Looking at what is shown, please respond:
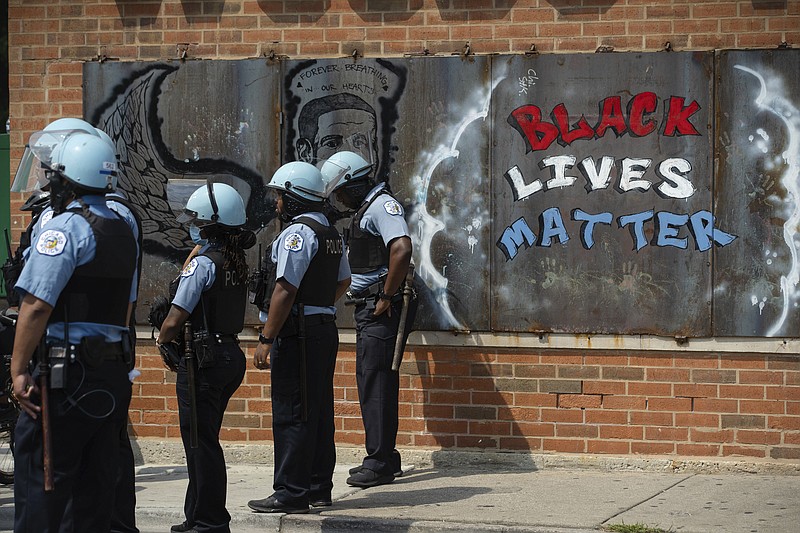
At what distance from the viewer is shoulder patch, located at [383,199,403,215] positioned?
8516mm

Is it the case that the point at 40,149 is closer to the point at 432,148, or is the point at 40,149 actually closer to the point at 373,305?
the point at 373,305

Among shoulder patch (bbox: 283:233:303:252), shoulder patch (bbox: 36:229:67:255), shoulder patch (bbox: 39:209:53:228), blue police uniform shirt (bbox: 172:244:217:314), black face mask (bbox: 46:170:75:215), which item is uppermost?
black face mask (bbox: 46:170:75:215)

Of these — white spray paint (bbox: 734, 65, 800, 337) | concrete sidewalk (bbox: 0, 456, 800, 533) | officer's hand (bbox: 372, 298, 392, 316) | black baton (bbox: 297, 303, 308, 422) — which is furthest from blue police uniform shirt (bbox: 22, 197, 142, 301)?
white spray paint (bbox: 734, 65, 800, 337)

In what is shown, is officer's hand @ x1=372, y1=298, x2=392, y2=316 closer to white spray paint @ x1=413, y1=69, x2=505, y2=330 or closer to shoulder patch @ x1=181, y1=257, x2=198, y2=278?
white spray paint @ x1=413, y1=69, x2=505, y2=330

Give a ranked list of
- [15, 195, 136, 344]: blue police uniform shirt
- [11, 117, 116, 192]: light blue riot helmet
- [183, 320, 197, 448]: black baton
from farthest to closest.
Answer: [183, 320, 197, 448]: black baton → [11, 117, 116, 192]: light blue riot helmet → [15, 195, 136, 344]: blue police uniform shirt

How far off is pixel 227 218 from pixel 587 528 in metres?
2.68

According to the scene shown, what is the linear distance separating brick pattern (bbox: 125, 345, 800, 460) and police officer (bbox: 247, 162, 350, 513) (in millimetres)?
1729

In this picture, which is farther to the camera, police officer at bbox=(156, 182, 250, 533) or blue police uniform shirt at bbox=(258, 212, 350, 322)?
blue police uniform shirt at bbox=(258, 212, 350, 322)

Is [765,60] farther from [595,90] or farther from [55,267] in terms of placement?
[55,267]

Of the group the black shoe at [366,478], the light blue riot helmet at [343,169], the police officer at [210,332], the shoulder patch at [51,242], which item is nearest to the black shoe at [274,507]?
the police officer at [210,332]

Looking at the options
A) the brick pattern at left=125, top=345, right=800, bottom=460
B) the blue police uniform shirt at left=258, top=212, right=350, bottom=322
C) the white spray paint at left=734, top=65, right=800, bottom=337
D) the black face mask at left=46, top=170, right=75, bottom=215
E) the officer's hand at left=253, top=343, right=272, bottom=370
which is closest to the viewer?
the black face mask at left=46, top=170, right=75, bottom=215

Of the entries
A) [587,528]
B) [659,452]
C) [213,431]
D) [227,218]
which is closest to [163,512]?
[213,431]

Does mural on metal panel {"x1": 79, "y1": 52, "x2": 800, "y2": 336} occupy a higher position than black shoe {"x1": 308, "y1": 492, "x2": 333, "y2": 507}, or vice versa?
mural on metal panel {"x1": 79, "y1": 52, "x2": 800, "y2": 336}

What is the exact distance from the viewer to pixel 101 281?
571cm
